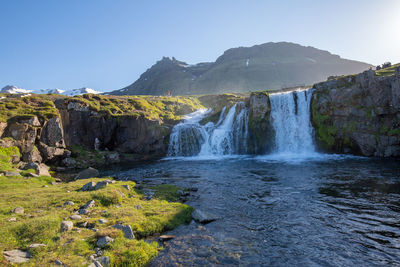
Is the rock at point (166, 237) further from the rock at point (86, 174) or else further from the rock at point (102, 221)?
the rock at point (86, 174)

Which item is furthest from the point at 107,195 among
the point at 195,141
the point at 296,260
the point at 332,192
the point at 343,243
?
the point at 195,141

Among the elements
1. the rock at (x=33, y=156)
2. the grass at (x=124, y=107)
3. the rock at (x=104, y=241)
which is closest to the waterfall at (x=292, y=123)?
the grass at (x=124, y=107)

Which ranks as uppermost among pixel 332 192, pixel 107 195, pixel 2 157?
pixel 2 157

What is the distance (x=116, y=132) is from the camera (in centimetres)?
5050

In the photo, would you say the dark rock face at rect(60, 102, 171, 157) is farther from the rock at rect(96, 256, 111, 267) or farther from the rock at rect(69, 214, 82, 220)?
the rock at rect(96, 256, 111, 267)

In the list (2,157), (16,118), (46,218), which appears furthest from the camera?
(16,118)

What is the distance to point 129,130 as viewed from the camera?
50.6 metres

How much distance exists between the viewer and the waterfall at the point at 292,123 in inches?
1704

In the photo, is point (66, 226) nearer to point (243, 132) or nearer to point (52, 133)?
point (52, 133)

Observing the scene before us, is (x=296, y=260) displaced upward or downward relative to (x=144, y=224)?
downward

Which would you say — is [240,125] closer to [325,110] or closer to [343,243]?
[325,110]

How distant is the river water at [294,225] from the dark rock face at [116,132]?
31.2 meters

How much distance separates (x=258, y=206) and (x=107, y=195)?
35.3 ft

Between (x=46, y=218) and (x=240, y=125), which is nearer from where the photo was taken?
(x=46, y=218)
